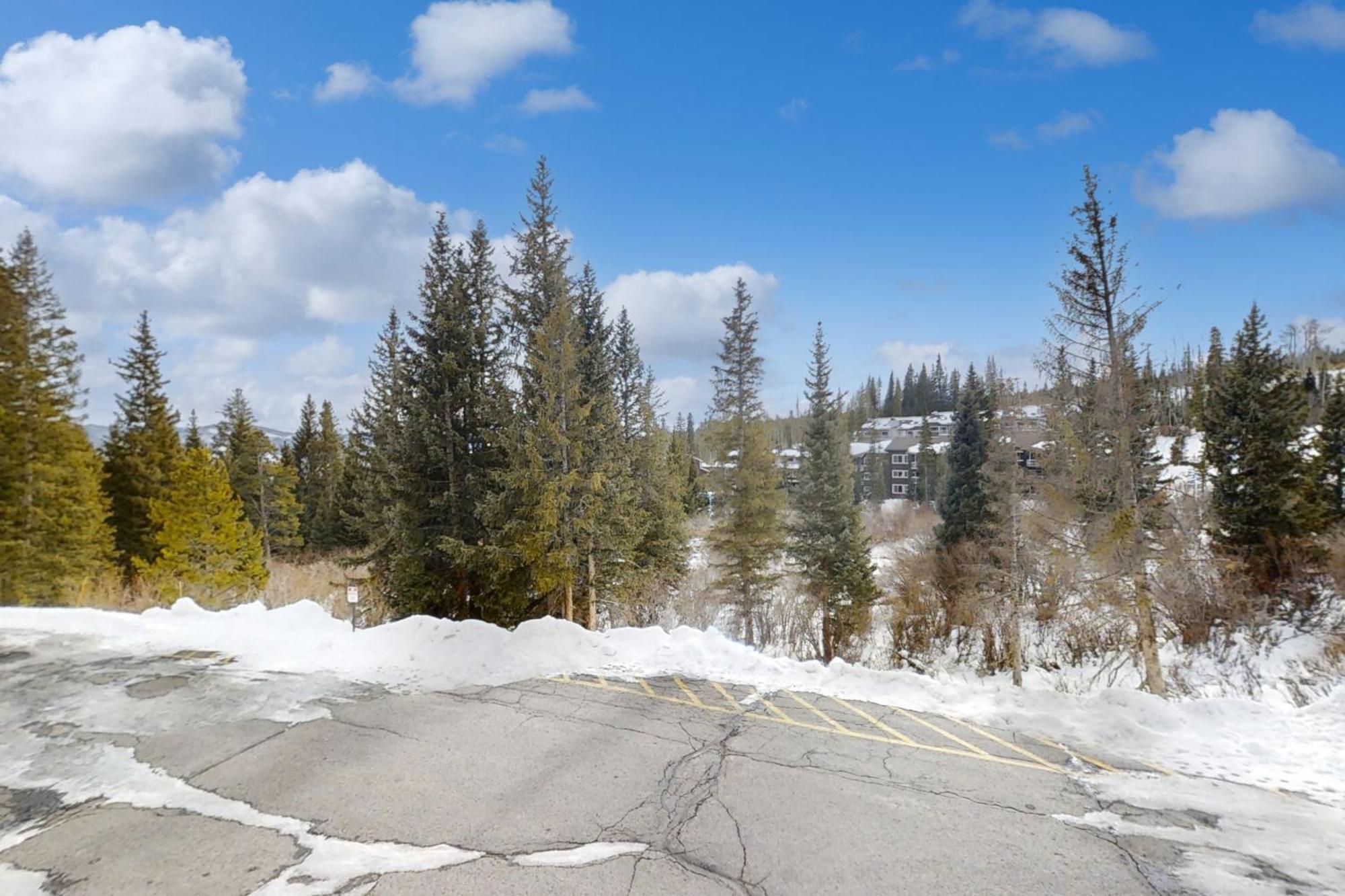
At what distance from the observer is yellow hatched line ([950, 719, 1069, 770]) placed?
5906mm

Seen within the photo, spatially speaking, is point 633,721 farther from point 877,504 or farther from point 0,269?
point 877,504

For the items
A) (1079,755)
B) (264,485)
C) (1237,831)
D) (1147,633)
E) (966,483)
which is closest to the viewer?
(1237,831)

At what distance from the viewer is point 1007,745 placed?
6.31 metres

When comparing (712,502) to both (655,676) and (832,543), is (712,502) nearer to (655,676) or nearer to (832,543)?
(832,543)

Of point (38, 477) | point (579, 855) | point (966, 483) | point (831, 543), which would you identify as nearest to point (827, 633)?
point (831, 543)

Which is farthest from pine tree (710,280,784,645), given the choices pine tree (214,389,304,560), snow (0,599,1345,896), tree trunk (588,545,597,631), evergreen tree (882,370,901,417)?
evergreen tree (882,370,901,417)

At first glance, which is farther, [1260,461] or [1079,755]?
[1260,461]

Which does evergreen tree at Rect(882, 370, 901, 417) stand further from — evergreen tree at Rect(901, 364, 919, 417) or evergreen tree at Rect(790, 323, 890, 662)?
evergreen tree at Rect(790, 323, 890, 662)

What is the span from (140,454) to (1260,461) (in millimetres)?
46709

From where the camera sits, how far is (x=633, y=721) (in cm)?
689

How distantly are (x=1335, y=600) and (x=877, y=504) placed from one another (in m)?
42.2

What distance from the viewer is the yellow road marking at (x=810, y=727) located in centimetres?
595

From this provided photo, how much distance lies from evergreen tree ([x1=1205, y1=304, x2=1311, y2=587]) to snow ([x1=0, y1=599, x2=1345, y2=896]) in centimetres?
1514

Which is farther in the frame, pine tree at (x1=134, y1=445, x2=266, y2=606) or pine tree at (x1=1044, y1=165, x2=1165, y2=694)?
pine tree at (x1=134, y1=445, x2=266, y2=606)
